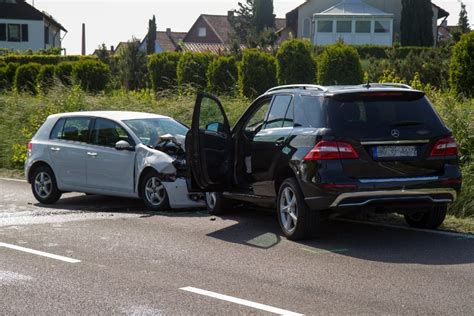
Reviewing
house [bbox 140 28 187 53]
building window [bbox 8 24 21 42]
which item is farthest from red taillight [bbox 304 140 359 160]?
house [bbox 140 28 187 53]

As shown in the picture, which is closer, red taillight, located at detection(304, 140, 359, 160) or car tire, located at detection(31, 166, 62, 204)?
red taillight, located at detection(304, 140, 359, 160)

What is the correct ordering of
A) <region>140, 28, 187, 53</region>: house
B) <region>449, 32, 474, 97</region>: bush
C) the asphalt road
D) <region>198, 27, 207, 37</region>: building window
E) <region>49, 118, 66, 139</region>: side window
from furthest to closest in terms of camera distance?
<region>198, 27, 207, 37</region>: building window, <region>140, 28, 187, 53</region>: house, <region>449, 32, 474, 97</region>: bush, <region>49, 118, 66, 139</region>: side window, the asphalt road

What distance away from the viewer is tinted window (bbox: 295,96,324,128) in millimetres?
9648

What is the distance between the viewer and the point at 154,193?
502 inches

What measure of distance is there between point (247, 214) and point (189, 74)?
15836 mm

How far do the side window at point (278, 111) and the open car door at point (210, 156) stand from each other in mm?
688

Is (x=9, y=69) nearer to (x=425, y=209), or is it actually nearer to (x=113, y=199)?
(x=113, y=199)

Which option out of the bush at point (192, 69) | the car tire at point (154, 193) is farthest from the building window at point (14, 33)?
the car tire at point (154, 193)

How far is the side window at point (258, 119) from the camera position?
1093cm

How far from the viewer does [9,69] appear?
120ft

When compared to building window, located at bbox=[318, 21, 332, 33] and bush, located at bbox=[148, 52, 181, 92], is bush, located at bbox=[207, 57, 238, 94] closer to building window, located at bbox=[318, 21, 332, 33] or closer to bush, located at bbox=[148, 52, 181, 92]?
bush, located at bbox=[148, 52, 181, 92]

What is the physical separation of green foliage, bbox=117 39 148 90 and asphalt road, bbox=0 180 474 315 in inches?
1209

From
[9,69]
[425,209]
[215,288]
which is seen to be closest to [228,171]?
[425,209]

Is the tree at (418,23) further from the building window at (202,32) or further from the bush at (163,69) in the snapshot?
the building window at (202,32)
